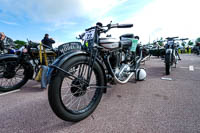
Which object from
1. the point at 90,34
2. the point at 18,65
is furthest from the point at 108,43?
the point at 18,65

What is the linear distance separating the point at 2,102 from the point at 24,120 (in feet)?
2.88

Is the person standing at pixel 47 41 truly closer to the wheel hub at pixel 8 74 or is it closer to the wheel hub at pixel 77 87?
the wheel hub at pixel 8 74

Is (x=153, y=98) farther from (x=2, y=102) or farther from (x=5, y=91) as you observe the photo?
(x=5, y=91)

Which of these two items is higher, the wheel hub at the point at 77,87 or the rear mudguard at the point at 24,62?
the rear mudguard at the point at 24,62

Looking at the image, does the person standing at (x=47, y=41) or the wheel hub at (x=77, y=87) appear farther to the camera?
the person standing at (x=47, y=41)

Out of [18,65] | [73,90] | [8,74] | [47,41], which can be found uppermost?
[47,41]

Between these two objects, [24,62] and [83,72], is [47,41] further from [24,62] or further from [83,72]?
[83,72]

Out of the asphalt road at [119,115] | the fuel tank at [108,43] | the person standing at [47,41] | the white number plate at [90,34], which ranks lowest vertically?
the asphalt road at [119,115]

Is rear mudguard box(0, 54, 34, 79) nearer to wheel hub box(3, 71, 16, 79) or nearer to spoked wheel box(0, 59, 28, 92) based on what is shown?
spoked wheel box(0, 59, 28, 92)

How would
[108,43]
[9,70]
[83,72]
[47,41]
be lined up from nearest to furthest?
1. [83,72]
2. [108,43]
3. [9,70]
4. [47,41]

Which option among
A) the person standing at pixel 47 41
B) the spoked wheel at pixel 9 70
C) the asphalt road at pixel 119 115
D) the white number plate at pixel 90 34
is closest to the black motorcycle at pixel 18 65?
the spoked wheel at pixel 9 70

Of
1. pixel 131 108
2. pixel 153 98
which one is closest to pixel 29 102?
pixel 131 108

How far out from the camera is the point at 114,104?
1.69m

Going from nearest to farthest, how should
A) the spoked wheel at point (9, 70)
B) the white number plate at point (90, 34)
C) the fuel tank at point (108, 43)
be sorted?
the white number plate at point (90, 34)
the fuel tank at point (108, 43)
the spoked wheel at point (9, 70)
